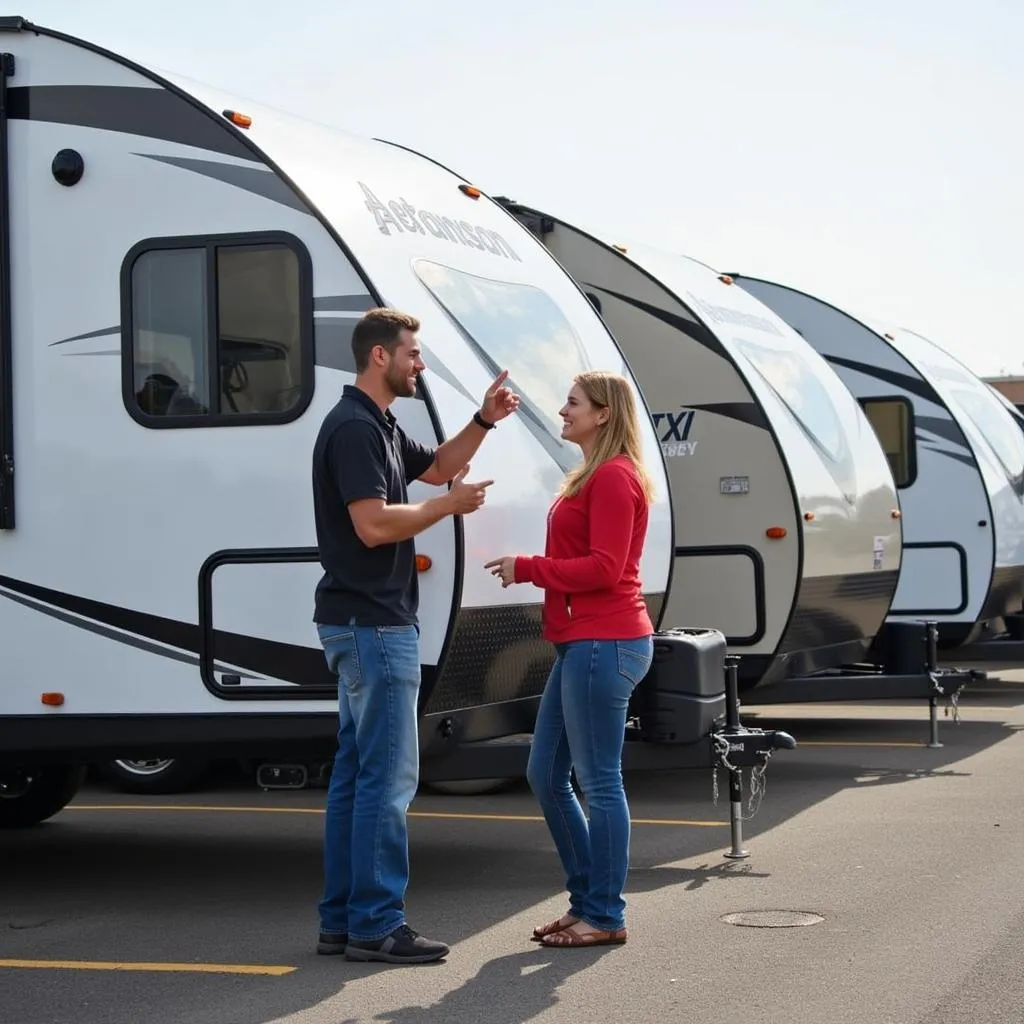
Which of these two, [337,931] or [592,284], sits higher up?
Result: [592,284]

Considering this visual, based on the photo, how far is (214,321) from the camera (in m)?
7.30

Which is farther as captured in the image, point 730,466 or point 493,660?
point 730,466

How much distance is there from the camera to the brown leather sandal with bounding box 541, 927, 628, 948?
655cm

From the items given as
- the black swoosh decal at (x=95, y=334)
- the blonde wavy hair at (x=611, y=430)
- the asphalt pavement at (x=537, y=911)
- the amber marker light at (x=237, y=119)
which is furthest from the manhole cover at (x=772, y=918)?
the amber marker light at (x=237, y=119)

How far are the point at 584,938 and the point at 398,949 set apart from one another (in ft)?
2.21

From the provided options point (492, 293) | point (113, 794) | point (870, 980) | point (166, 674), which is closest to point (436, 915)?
point (166, 674)

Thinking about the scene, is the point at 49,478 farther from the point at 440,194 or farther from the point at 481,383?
the point at 440,194

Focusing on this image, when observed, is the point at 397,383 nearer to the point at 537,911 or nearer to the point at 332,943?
the point at 332,943

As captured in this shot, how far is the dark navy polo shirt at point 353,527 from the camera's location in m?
6.27

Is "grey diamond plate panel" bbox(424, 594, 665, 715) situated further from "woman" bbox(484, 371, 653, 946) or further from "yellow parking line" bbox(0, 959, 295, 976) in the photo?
"yellow parking line" bbox(0, 959, 295, 976)

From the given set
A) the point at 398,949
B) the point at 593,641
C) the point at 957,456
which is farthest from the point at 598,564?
the point at 957,456

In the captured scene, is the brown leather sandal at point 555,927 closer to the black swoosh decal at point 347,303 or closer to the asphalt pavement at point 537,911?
the asphalt pavement at point 537,911

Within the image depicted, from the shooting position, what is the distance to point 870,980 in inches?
237

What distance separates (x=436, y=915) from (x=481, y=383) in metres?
2.17
